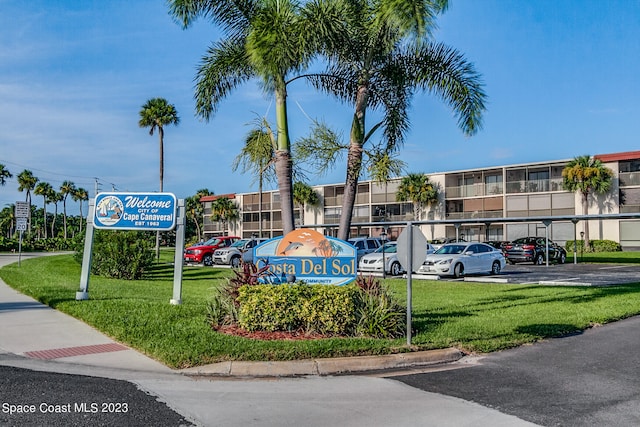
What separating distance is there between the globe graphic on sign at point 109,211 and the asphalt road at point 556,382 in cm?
851

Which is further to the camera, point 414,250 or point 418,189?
point 418,189

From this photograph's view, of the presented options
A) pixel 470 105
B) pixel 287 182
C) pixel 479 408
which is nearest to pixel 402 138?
pixel 470 105

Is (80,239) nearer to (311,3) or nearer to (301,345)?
(311,3)

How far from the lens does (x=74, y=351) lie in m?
8.49

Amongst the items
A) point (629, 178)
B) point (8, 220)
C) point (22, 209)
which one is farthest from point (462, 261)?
point (8, 220)

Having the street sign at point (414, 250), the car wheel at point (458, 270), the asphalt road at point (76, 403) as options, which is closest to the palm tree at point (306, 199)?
the car wheel at point (458, 270)

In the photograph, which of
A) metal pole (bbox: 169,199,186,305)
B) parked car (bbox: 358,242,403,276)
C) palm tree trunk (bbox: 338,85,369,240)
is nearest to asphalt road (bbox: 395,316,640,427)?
palm tree trunk (bbox: 338,85,369,240)

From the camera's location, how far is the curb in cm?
754

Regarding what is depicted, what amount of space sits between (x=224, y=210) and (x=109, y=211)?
58423mm

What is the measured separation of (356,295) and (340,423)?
404cm

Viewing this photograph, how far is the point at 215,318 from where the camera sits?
991 cm

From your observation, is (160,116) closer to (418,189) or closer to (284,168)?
(418,189)

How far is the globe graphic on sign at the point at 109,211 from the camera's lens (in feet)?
44.3

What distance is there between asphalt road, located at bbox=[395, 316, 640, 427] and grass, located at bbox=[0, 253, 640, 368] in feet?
2.49
